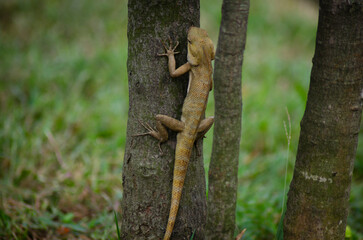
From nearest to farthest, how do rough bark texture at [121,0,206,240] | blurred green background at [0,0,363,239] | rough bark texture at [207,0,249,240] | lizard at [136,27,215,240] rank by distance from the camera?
rough bark texture at [207,0,249,240], rough bark texture at [121,0,206,240], lizard at [136,27,215,240], blurred green background at [0,0,363,239]

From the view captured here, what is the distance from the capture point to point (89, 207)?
3977 millimetres

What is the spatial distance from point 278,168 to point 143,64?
3113 mm

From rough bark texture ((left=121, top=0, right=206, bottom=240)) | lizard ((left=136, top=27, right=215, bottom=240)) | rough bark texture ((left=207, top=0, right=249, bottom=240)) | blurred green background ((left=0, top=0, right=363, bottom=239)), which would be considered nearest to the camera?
rough bark texture ((left=207, top=0, right=249, bottom=240))

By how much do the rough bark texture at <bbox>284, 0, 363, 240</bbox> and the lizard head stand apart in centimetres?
82

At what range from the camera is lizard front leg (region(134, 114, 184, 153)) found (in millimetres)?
2447

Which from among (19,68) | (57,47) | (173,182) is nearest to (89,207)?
(173,182)

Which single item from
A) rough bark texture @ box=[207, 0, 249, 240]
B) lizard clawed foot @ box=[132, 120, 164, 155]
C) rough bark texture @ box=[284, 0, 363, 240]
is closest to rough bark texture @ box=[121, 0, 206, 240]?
lizard clawed foot @ box=[132, 120, 164, 155]

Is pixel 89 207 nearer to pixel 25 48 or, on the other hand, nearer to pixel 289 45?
pixel 25 48

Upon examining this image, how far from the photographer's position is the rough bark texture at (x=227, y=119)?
82.7 inches

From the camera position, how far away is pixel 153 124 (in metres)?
2.47

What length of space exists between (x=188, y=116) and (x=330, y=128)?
37.5 inches

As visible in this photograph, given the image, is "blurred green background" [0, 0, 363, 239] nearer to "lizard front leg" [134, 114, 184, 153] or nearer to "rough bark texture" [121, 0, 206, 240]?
"rough bark texture" [121, 0, 206, 240]

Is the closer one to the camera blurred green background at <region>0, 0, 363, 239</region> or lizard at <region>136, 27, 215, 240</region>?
lizard at <region>136, 27, 215, 240</region>

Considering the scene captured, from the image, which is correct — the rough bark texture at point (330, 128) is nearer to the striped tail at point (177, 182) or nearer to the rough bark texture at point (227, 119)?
the rough bark texture at point (227, 119)
